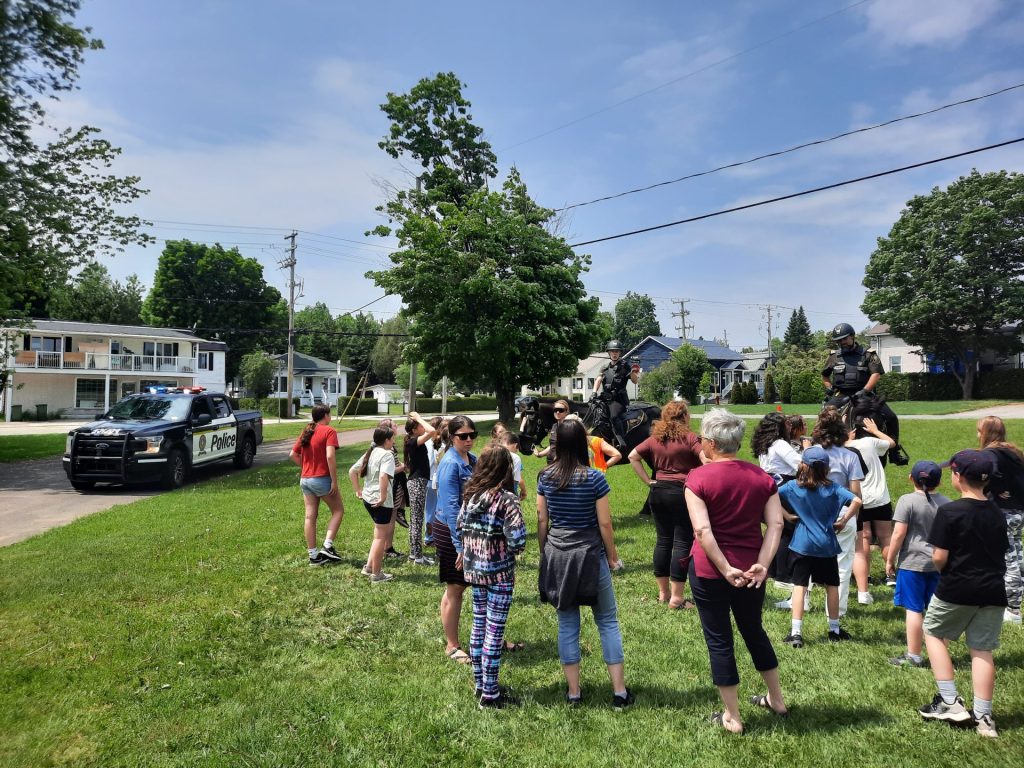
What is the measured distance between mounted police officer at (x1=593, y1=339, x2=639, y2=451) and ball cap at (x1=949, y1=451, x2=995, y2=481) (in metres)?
4.98

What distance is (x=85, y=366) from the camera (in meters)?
42.8

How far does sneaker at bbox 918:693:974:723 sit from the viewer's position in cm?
359

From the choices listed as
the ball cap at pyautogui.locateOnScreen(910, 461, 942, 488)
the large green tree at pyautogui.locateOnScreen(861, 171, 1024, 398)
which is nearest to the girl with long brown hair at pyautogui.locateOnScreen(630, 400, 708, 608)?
the ball cap at pyautogui.locateOnScreen(910, 461, 942, 488)

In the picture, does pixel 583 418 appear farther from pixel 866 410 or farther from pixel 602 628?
pixel 602 628

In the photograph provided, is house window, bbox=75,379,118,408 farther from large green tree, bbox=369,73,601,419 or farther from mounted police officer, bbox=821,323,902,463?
mounted police officer, bbox=821,323,902,463

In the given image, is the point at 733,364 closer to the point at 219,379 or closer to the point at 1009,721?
the point at 219,379

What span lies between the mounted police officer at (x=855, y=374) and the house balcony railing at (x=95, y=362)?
1790 inches

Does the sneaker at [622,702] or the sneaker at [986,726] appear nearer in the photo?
the sneaker at [986,726]

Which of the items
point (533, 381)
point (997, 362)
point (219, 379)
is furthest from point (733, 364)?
point (219, 379)

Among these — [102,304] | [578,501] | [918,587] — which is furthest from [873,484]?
[102,304]

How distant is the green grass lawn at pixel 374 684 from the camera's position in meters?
3.47

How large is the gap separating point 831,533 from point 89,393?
51.1 meters

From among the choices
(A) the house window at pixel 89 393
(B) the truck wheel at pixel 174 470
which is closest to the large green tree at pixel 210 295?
(A) the house window at pixel 89 393

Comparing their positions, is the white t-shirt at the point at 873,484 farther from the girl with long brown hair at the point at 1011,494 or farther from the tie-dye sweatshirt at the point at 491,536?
the tie-dye sweatshirt at the point at 491,536
